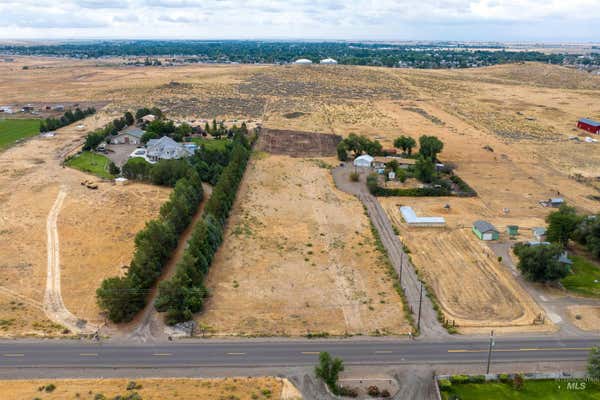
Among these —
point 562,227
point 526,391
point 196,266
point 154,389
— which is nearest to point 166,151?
point 196,266

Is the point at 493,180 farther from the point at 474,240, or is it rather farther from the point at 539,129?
the point at 539,129

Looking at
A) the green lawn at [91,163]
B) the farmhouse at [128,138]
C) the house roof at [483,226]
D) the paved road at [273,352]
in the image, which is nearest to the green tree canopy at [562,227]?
the house roof at [483,226]

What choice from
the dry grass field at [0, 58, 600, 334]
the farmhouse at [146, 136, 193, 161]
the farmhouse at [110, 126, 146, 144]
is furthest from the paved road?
the farmhouse at [110, 126, 146, 144]

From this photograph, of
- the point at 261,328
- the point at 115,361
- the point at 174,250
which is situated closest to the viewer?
the point at 115,361

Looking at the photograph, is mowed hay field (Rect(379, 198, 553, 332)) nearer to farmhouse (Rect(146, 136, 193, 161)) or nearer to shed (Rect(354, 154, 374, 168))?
shed (Rect(354, 154, 374, 168))

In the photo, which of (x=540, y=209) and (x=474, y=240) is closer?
(x=474, y=240)

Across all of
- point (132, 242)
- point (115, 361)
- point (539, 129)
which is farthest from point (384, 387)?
point (539, 129)
